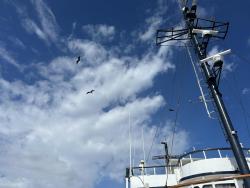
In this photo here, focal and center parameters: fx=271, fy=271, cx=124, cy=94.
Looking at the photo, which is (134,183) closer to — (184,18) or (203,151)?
(203,151)

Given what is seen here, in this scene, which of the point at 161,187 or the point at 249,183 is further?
the point at 161,187

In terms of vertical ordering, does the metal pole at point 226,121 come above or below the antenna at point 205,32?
below

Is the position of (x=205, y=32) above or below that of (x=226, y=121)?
above

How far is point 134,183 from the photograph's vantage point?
1792cm

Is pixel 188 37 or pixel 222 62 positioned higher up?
pixel 188 37

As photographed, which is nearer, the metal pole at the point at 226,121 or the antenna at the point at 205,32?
the metal pole at the point at 226,121

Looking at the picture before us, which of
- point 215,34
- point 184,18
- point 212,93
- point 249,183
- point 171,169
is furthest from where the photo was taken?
point 171,169

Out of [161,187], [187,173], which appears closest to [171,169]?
[161,187]

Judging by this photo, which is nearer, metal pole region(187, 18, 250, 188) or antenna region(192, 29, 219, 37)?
metal pole region(187, 18, 250, 188)

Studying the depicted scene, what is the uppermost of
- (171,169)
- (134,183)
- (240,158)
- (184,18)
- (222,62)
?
(184,18)

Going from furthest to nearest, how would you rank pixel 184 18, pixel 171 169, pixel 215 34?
pixel 171 169 < pixel 184 18 < pixel 215 34

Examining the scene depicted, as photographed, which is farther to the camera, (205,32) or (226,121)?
(205,32)

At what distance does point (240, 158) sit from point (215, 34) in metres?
8.31

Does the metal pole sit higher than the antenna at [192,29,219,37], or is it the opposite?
the antenna at [192,29,219,37]
